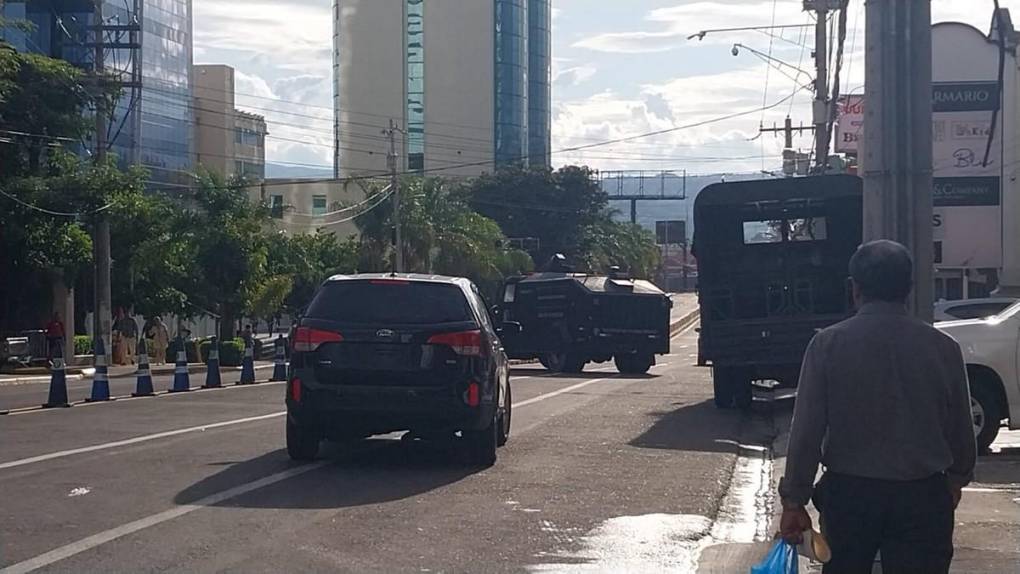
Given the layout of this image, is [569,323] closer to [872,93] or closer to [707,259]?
[707,259]

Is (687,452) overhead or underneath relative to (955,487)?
underneath

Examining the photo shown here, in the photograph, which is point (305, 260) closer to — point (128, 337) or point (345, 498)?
point (128, 337)

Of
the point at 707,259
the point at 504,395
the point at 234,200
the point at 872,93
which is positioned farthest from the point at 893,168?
the point at 234,200

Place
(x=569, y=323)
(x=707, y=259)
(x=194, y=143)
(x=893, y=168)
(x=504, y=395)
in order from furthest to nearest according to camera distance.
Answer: (x=194, y=143) → (x=569, y=323) → (x=707, y=259) → (x=504, y=395) → (x=893, y=168)

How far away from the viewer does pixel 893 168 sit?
8812 mm

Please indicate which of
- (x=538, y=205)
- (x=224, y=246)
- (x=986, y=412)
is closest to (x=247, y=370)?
(x=986, y=412)

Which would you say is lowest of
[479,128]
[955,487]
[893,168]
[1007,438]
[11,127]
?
[1007,438]

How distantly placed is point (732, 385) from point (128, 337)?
86.6 feet

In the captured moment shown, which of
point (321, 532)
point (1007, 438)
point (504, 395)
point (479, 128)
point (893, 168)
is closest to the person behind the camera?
point (893, 168)

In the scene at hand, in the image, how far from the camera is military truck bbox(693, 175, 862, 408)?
1981cm

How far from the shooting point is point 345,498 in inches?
434

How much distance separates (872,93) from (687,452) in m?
6.81

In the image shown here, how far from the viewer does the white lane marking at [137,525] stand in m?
8.34

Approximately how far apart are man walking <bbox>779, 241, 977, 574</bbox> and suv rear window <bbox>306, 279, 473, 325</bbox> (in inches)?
296
